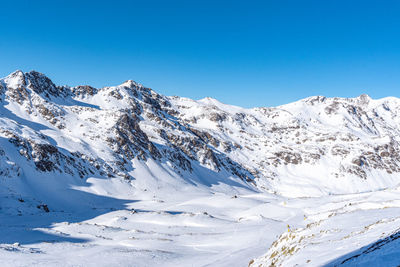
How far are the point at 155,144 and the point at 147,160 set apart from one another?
48.4 feet

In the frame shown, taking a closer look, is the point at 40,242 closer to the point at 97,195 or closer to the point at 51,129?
the point at 97,195

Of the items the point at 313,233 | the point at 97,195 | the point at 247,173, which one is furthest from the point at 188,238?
the point at 247,173

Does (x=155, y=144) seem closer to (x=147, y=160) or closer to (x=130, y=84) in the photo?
(x=147, y=160)

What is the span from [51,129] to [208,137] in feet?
283

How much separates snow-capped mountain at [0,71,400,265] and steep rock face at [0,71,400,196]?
0.47 m

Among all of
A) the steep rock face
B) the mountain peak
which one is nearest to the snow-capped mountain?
the steep rock face

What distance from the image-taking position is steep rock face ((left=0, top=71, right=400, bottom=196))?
7869cm

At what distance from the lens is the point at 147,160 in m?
96.4

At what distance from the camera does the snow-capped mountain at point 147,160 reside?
5565cm

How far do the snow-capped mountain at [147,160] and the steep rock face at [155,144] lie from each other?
0.47 metres

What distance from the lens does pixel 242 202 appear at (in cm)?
5453

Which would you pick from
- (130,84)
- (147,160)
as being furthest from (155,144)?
(130,84)

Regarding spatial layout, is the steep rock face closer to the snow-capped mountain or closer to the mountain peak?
the snow-capped mountain

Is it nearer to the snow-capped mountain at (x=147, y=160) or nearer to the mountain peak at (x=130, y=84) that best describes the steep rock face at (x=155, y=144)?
the snow-capped mountain at (x=147, y=160)
